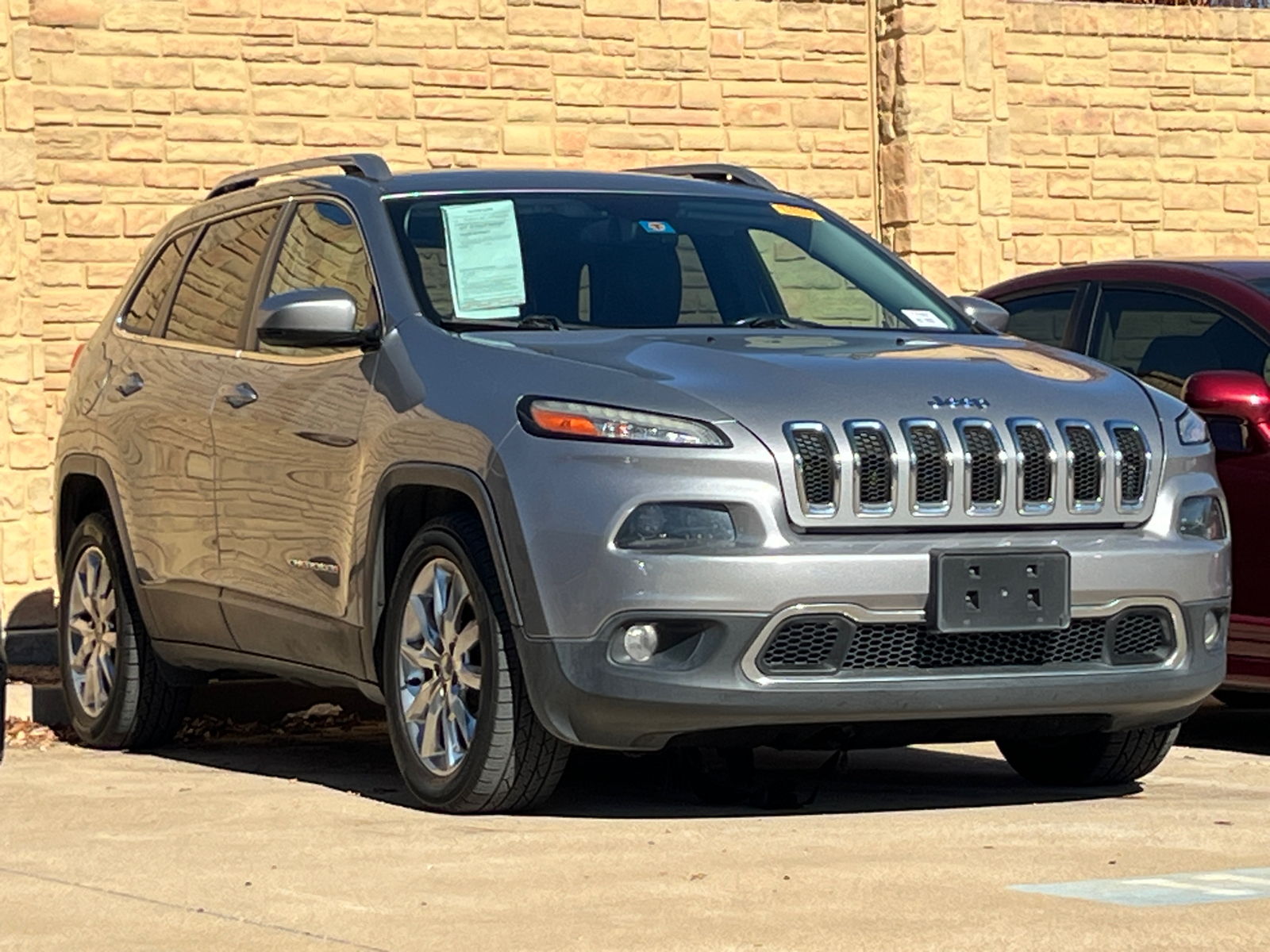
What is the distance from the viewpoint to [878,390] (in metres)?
6.73

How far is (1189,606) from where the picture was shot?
7.00 m

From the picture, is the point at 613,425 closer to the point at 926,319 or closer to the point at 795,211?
the point at 926,319

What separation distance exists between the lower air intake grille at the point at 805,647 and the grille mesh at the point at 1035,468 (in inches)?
25.4

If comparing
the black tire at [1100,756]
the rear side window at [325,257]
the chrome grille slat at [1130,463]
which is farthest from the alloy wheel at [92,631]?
the chrome grille slat at [1130,463]

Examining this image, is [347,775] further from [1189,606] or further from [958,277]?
[958,277]

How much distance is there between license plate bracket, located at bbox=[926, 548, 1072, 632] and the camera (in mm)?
6562

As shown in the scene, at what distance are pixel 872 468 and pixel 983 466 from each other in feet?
1.08

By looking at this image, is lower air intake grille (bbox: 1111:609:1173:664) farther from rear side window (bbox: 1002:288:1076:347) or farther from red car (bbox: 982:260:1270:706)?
rear side window (bbox: 1002:288:1076:347)

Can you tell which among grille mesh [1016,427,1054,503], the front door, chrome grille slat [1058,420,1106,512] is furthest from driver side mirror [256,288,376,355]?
the front door

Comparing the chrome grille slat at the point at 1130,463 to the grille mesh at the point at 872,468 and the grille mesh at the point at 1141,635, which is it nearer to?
the grille mesh at the point at 1141,635

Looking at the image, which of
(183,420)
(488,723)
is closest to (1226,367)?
(488,723)

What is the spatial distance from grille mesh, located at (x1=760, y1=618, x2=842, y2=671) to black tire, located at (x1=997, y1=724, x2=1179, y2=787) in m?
1.16

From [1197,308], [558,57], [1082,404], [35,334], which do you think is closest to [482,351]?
[1082,404]

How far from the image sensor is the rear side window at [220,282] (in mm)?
8484
